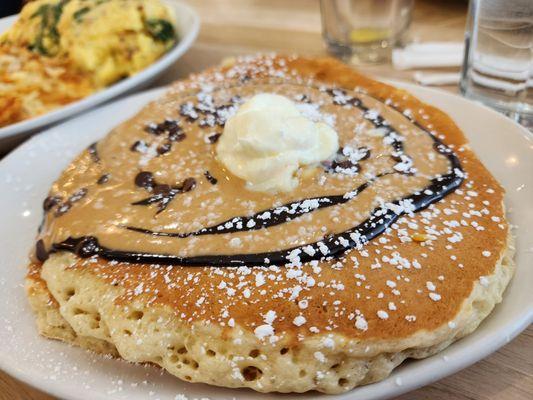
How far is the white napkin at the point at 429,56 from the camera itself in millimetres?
1740

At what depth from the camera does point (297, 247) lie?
82cm

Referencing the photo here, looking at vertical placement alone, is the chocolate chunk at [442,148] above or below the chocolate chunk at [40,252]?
below

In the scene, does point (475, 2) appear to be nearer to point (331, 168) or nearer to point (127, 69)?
point (331, 168)

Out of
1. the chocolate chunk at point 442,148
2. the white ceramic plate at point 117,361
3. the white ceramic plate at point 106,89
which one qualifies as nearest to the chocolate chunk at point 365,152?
the chocolate chunk at point 442,148

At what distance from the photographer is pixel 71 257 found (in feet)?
2.91

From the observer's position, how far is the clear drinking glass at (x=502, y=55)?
1.32 metres

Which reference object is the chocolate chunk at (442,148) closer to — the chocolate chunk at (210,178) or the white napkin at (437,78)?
the chocolate chunk at (210,178)

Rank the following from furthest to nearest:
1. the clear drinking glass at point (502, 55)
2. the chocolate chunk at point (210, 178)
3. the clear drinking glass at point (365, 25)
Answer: the clear drinking glass at point (365, 25)
the clear drinking glass at point (502, 55)
the chocolate chunk at point (210, 178)

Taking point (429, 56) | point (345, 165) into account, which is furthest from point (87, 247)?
point (429, 56)

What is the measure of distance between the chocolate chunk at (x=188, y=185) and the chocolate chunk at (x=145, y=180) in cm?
7

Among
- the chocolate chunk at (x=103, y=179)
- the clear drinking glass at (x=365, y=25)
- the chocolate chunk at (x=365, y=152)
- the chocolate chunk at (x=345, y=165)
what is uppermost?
the chocolate chunk at (x=103, y=179)

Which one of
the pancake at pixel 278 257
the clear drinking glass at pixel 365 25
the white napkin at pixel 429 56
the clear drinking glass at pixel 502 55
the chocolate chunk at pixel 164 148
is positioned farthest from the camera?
the clear drinking glass at pixel 365 25

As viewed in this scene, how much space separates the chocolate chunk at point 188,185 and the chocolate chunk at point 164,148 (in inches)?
5.5

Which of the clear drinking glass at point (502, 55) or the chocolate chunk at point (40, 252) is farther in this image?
the clear drinking glass at point (502, 55)
